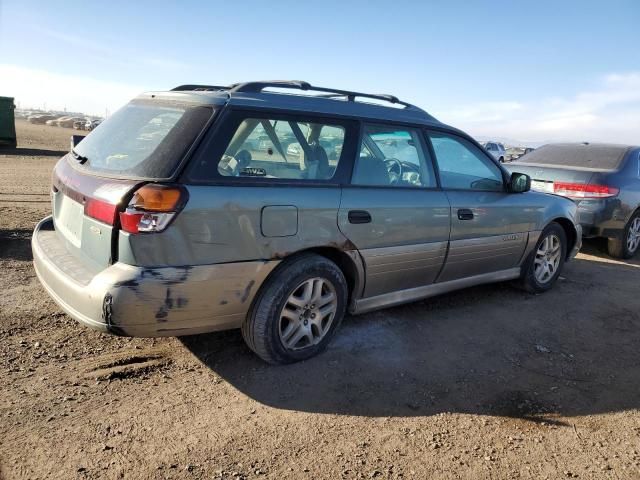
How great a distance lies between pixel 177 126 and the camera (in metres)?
2.92

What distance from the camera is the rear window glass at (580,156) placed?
23.1 feet

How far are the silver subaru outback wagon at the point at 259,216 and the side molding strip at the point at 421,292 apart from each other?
0.05 feet

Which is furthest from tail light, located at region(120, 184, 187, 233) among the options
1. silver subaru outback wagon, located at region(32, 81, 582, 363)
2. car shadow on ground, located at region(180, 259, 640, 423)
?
car shadow on ground, located at region(180, 259, 640, 423)

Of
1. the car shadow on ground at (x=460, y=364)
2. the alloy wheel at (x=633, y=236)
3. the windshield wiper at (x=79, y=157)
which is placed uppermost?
the windshield wiper at (x=79, y=157)

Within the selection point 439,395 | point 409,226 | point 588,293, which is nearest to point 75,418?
point 439,395

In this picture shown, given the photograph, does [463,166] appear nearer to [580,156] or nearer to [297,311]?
[297,311]

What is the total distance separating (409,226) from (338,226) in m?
0.68

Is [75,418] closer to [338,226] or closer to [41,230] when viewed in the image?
[41,230]

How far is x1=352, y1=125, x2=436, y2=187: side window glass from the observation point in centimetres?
359

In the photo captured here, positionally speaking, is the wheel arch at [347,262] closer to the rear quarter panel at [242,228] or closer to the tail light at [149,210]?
the rear quarter panel at [242,228]

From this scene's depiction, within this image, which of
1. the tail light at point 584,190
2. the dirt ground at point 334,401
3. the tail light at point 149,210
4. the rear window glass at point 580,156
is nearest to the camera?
the dirt ground at point 334,401

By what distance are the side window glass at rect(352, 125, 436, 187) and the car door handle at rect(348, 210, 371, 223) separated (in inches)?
8.5

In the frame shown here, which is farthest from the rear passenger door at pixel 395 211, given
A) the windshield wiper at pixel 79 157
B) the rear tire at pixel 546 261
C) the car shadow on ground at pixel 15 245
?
the car shadow on ground at pixel 15 245

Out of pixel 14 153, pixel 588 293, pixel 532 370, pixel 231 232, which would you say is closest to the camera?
pixel 231 232
